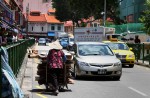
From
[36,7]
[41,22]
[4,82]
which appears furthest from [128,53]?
[36,7]

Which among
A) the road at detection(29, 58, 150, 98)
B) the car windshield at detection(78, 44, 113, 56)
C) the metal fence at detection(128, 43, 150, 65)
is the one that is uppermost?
the car windshield at detection(78, 44, 113, 56)

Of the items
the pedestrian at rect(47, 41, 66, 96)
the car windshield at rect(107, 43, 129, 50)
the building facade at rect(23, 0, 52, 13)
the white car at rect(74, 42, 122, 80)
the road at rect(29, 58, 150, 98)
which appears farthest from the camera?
the building facade at rect(23, 0, 52, 13)

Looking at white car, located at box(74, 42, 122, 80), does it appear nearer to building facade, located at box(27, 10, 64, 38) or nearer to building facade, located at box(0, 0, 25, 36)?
building facade, located at box(0, 0, 25, 36)

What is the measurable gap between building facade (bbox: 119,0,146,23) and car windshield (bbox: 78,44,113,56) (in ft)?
190

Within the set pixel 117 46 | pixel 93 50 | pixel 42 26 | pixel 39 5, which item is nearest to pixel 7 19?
pixel 117 46

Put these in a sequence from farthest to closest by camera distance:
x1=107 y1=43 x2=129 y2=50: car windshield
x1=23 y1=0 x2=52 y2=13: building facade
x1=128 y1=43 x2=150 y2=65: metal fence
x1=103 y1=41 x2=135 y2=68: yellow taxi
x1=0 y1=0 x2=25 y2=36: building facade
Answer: x1=23 y1=0 x2=52 y2=13: building facade < x1=128 y1=43 x2=150 y2=65: metal fence < x1=107 y1=43 x2=129 y2=50: car windshield < x1=103 y1=41 x2=135 y2=68: yellow taxi < x1=0 y1=0 x2=25 y2=36: building facade

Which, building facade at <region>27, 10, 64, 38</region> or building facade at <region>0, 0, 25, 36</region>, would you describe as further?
building facade at <region>27, 10, 64, 38</region>

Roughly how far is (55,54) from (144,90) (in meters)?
3.34

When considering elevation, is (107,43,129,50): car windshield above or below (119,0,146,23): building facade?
below

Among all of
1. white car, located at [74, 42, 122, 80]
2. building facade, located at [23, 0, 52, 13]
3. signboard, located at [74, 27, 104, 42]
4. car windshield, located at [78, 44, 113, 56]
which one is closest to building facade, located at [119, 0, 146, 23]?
signboard, located at [74, 27, 104, 42]

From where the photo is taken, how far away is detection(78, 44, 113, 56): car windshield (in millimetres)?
19031

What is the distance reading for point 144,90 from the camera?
1480cm

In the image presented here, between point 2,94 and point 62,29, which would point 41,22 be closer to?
point 62,29

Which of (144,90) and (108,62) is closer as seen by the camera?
(144,90)
